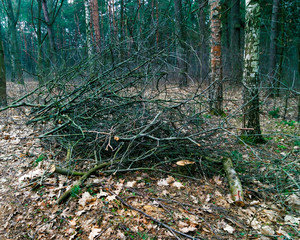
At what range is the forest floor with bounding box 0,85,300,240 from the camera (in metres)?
2.32

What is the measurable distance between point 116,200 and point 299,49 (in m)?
7.49

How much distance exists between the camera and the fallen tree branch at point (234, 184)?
2830 millimetres

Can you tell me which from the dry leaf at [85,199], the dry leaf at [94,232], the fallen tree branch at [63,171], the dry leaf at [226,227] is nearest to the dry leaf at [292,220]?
the dry leaf at [226,227]

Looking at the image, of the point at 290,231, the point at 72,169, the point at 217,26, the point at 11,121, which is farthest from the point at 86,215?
the point at 217,26

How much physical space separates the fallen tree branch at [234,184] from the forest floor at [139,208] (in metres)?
0.08

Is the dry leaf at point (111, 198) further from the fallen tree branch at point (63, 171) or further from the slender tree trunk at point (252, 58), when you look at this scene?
the slender tree trunk at point (252, 58)

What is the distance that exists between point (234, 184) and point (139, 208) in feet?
4.49

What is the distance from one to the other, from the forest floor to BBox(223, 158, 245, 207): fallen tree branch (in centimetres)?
8

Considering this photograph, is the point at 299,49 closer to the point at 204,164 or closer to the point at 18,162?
the point at 204,164

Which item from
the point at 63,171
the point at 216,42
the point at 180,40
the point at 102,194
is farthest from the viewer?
the point at 216,42

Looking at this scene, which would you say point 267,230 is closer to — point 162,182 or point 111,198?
point 162,182

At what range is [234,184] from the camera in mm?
3025

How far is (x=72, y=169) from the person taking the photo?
3207 mm

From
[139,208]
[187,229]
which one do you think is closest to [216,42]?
[139,208]
